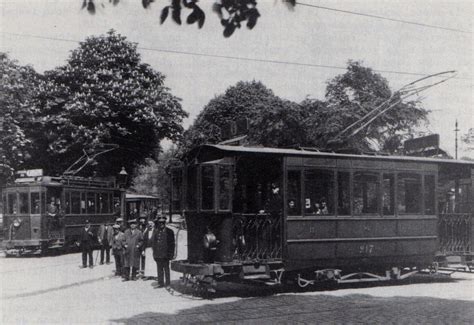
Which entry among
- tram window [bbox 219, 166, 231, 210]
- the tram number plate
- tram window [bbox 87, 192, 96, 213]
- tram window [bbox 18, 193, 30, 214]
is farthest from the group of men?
tram window [bbox 87, 192, 96, 213]

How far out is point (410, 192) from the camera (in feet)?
45.6

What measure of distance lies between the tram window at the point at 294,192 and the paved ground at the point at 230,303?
1.83 meters

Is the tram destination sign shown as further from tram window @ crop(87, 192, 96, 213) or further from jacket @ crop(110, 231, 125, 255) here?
tram window @ crop(87, 192, 96, 213)

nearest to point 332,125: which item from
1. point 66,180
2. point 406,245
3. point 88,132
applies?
point 88,132

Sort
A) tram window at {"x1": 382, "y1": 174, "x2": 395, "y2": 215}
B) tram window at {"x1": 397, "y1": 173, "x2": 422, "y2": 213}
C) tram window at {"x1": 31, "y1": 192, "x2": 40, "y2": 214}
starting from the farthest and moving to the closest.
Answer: tram window at {"x1": 31, "y1": 192, "x2": 40, "y2": 214}
tram window at {"x1": 397, "y1": 173, "x2": 422, "y2": 213}
tram window at {"x1": 382, "y1": 174, "x2": 395, "y2": 215}

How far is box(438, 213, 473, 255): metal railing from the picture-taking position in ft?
47.0

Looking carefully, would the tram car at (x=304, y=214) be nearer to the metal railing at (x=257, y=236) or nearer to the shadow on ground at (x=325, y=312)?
the metal railing at (x=257, y=236)

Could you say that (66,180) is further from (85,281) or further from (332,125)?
(332,125)

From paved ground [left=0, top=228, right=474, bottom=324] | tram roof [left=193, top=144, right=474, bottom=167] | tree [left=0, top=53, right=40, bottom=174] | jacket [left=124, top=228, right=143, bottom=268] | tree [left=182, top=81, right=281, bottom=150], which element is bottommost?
paved ground [left=0, top=228, right=474, bottom=324]

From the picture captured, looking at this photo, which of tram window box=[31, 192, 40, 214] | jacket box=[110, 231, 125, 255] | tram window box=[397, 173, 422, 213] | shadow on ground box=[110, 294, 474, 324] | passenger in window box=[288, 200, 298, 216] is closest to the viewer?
shadow on ground box=[110, 294, 474, 324]

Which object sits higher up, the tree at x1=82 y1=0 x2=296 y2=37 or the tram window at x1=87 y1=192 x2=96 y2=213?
the tree at x1=82 y1=0 x2=296 y2=37

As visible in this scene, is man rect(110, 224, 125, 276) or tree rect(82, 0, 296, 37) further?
man rect(110, 224, 125, 276)

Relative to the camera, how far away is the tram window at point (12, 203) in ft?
72.7

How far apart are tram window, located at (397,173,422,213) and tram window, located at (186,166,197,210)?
17.2ft
